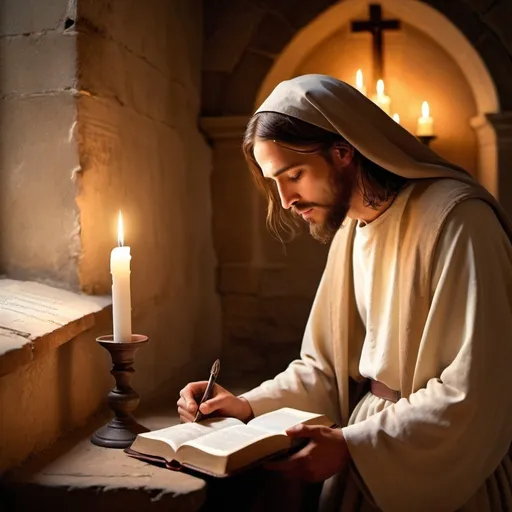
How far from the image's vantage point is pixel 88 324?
2.03 metres

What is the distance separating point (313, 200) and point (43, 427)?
898mm

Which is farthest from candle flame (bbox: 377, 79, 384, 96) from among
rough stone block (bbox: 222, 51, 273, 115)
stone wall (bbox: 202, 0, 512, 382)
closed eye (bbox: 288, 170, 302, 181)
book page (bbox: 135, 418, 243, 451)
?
book page (bbox: 135, 418, 243, 451)

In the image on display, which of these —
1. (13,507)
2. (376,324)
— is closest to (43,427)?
(13,507)

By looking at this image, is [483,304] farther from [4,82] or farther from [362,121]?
[4,82]

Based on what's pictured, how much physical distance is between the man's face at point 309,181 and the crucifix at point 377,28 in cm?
167

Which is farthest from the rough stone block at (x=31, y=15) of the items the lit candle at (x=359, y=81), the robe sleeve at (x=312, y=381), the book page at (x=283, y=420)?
the lit candle at (x=359, y=81)

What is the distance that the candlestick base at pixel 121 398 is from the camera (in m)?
1.83

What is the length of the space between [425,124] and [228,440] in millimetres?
2130

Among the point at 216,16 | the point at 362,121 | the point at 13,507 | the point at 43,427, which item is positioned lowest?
the point at 13,507

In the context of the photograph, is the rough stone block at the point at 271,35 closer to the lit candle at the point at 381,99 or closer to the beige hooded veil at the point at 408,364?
the lit candle at the point at 381,99

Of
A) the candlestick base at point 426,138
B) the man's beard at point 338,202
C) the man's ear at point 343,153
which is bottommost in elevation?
the man's beard at point 338,202

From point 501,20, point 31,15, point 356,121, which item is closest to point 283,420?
point 356,121

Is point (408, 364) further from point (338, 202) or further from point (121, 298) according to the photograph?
point (121, 298)

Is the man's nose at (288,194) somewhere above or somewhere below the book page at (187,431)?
above
